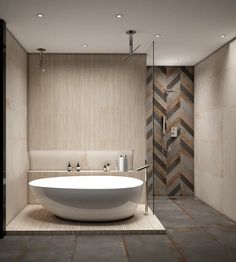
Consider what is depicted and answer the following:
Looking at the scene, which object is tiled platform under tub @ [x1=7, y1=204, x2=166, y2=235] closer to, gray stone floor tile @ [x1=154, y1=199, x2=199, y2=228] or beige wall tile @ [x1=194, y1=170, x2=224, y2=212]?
gray stone floor tile @ [x1=154, y1=199, x2=199, y2=228]

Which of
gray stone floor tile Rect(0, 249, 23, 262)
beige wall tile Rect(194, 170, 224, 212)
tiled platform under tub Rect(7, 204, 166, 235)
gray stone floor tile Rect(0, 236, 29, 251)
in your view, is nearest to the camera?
gray stone floor tile Rect(0, 249, 23, 262)


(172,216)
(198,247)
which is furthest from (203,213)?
(198,247)

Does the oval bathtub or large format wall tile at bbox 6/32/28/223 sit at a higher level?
large format wall tile at bbox 6/32/28/223

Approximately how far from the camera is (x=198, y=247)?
371 centimetres

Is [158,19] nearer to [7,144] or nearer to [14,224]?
[7,144]

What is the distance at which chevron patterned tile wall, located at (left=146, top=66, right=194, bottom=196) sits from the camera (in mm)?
6793

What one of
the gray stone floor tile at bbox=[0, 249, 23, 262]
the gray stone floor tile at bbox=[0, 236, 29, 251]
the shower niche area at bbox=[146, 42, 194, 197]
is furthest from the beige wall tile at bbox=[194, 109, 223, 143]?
the gray stone floor tile at bbox=[0, 249, 23, 262]

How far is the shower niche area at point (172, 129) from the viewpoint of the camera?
267 inches

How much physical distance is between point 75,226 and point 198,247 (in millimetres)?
1514

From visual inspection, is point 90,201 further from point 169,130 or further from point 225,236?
point 169,130

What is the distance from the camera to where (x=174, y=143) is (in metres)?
6.84

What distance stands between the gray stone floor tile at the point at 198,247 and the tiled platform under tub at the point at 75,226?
257 mm

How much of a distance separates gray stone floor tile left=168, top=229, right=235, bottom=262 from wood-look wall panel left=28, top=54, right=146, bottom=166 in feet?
5.68

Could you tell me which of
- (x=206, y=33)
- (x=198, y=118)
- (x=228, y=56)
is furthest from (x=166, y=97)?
Answer: (x=206, y=33)
